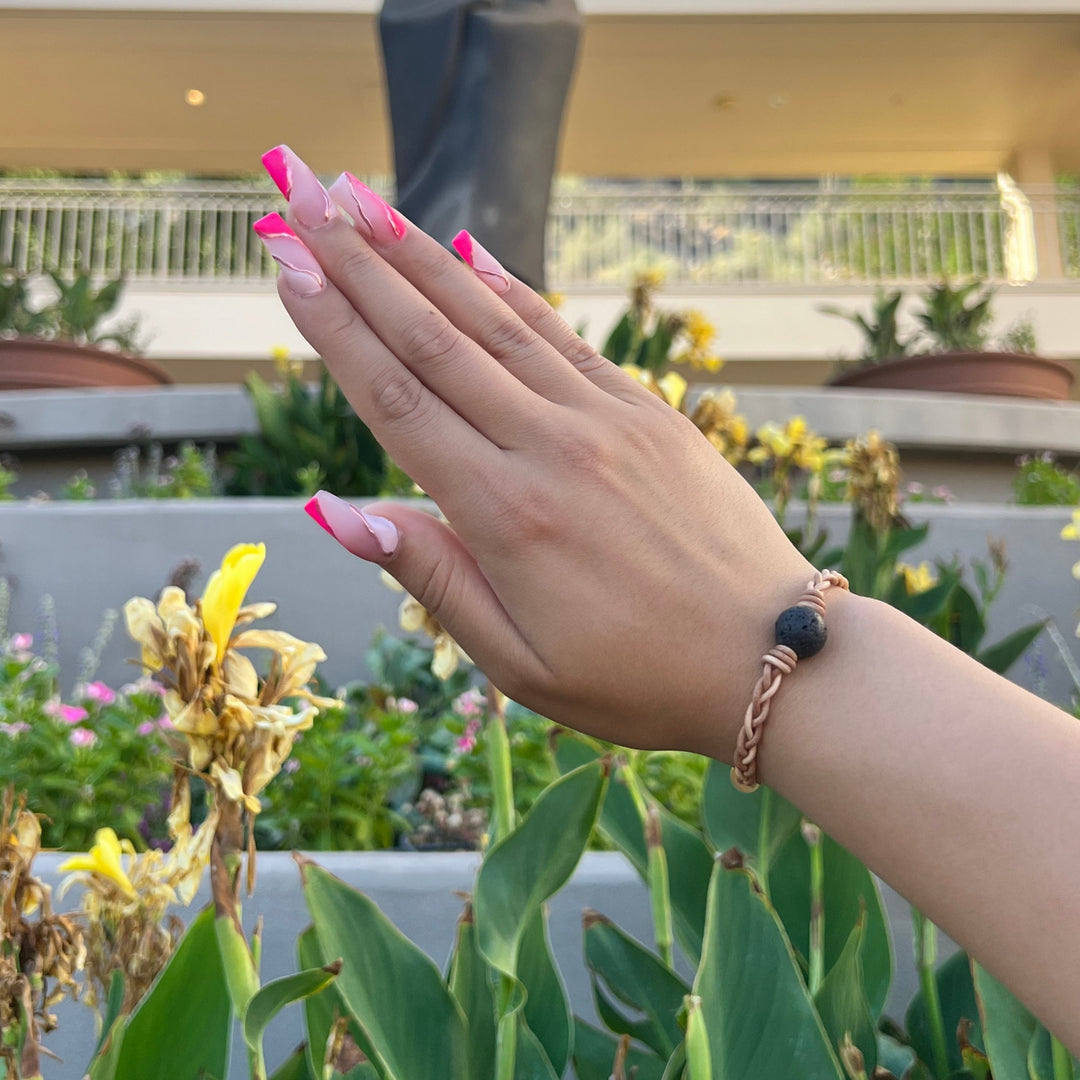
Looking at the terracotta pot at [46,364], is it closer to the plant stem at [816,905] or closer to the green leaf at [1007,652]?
the green leaf at [1007,652]

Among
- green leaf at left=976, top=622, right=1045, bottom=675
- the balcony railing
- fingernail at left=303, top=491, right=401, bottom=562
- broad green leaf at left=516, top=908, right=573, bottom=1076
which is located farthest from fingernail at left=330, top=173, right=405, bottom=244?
the balcony railing

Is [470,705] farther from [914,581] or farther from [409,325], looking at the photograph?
[409,325]

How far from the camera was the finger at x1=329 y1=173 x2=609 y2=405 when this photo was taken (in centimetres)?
60

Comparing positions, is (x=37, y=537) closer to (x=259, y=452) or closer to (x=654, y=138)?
(x=259, y=452)

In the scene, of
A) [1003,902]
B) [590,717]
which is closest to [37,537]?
[590,717]

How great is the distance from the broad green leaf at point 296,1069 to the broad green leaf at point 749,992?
1.02ft

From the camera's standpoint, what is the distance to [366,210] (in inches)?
23.4

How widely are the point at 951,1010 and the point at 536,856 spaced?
53 centimetres

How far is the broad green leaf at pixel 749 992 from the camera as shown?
2.31 ft

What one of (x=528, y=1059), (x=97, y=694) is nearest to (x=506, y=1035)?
(x=528, y=1059)

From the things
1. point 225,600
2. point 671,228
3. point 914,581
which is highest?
point 671,228

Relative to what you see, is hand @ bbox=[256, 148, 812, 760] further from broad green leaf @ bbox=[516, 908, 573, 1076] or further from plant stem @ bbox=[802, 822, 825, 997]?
plant stem @ bbox=[802, 822, 825, 997]

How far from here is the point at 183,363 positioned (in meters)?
9.30

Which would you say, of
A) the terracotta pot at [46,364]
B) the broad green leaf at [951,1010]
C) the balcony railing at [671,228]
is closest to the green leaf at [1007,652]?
the broad green leaf at [951,1010]
